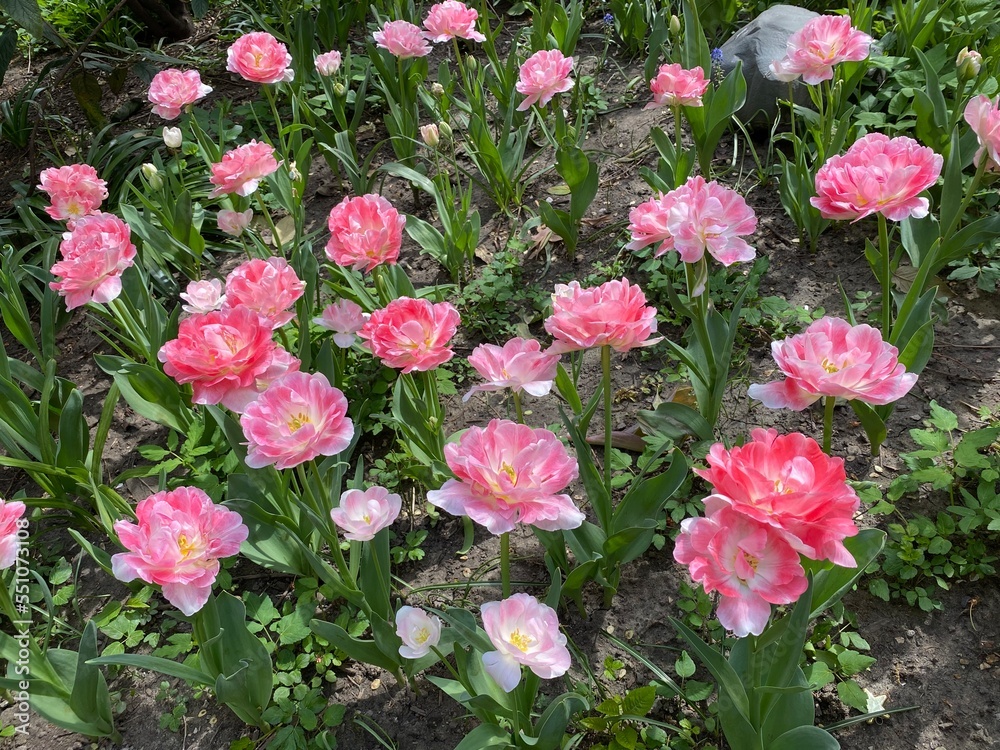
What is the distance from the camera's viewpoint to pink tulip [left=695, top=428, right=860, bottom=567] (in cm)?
86

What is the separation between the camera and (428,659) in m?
1.43

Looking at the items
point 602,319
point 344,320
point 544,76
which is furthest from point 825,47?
point 344,320

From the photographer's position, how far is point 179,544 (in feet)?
3.92

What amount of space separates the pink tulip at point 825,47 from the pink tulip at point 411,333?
1254mm

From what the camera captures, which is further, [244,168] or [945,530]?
[244,168]

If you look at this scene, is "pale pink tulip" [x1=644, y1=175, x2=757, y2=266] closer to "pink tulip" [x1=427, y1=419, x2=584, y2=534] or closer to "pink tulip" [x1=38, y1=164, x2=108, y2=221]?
"pink tulip" [x1=427, y1=419, x2=584, y2=534]

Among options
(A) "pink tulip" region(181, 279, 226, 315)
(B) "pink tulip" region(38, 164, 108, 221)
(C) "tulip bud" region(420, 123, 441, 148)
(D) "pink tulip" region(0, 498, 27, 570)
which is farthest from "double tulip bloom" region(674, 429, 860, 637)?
(B) "pink tulip" region(38, 164, 108, 221)

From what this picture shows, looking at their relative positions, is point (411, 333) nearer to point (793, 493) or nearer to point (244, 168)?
point (793, 493)

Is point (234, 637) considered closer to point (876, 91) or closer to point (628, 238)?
point (628, 238)

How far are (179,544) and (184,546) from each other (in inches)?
0.4

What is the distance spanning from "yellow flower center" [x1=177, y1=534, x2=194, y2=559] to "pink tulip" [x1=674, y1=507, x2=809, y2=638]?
802 millimetres

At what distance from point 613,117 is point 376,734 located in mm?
2564

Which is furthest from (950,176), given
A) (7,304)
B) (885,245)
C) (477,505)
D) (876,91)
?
(7,304)

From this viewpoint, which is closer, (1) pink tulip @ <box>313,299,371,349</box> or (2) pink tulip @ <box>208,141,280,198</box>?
(1) pink tulip @ <box>313,299,371,349</box>
